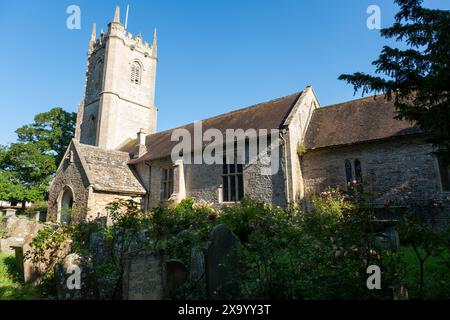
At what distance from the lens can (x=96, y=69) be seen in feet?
99.8

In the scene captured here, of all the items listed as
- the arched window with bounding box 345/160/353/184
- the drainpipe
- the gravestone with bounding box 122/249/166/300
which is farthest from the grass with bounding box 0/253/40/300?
the arched window with bounding box 345/160/353/184

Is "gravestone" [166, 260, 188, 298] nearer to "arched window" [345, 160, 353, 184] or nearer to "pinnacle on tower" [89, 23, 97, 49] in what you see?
"arched window" [345, 160, 353, 184]

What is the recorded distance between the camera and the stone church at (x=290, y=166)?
1185cm

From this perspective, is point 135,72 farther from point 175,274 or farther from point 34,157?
point 175,274

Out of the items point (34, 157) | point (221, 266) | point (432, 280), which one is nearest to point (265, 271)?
point (221, 266)

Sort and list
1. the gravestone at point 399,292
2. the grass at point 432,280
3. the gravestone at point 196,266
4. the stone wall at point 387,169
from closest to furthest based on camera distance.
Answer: the gravestone at point 399,292 < the grass at point 432,280 < the gravestone at point 196,266 < the stone wall at point 387,169

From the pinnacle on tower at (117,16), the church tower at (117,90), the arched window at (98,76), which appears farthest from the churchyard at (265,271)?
the pinnacle on tower at (117,16)

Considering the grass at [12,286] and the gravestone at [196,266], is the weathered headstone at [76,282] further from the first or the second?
the grass at [12,286]

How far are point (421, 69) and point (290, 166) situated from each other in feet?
26.7

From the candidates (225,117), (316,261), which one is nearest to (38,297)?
(316,261)

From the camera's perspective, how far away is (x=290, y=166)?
44.0 feet

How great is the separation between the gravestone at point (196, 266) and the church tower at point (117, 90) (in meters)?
23.2

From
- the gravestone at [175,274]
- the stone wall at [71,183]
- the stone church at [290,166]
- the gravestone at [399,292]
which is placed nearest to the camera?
the gravestone at [399,292]
